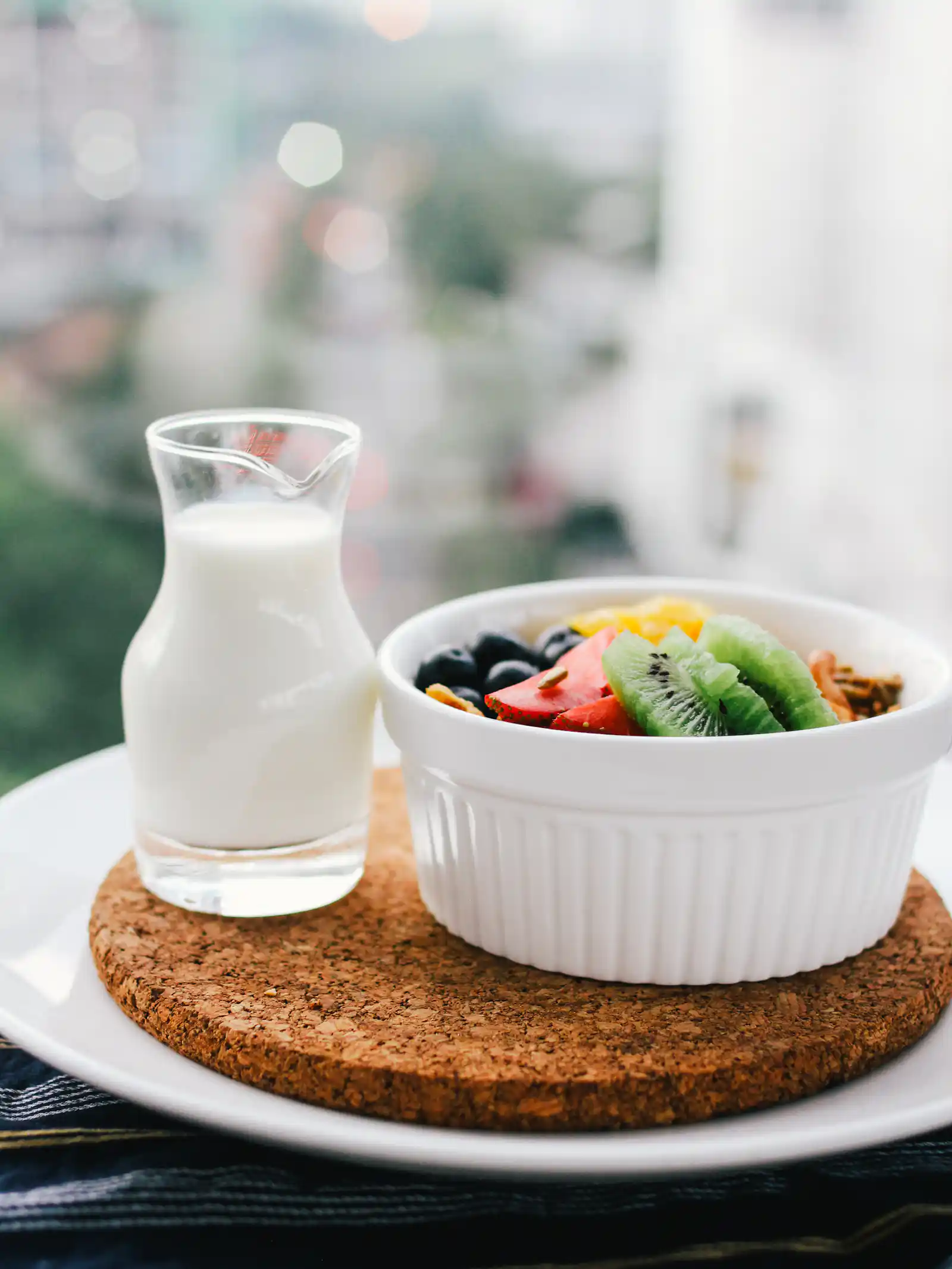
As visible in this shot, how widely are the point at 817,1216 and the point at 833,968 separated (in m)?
0.24

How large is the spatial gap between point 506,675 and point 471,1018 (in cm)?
32

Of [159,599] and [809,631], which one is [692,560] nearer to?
[809,631]

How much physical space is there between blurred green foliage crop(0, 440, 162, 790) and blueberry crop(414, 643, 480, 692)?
5.33ft

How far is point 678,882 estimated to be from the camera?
103 centimetres

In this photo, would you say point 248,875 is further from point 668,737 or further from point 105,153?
point 105,153

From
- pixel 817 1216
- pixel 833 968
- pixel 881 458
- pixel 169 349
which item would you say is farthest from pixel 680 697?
pixel 881 458

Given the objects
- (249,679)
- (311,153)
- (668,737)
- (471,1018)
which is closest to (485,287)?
(311,153)

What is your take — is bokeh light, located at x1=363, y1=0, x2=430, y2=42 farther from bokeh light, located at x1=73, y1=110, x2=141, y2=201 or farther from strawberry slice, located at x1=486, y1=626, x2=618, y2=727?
strawberry slice, located at x1=486, y1=626, x2=618, y2=727

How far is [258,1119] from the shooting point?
2.86 feet

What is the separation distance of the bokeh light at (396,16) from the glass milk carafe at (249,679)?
193cm

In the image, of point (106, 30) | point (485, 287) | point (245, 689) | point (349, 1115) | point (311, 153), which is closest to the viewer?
point (349, 1115)

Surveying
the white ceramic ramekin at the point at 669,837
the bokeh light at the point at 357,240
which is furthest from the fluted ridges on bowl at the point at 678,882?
the bokeh light at the point at 357,240

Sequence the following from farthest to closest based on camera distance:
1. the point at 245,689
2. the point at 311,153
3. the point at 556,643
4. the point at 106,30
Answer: the point at 311,153, the point at 106,30, the point at 556,643, the point at 245,689

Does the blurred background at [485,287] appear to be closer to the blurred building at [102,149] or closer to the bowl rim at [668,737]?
the blurred building at [102,149]
